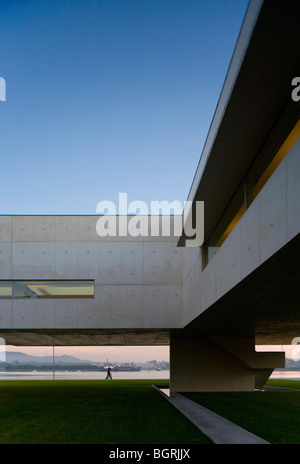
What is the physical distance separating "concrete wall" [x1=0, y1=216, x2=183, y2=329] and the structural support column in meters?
4.12

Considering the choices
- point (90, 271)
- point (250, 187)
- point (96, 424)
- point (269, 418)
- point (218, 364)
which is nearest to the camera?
point (250, 187)

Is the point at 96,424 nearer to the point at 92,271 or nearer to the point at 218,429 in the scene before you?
the point at 218,429

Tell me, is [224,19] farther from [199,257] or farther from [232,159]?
[199,257]

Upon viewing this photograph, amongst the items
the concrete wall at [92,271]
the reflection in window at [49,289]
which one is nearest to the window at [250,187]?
the concrete wall at [92,271]

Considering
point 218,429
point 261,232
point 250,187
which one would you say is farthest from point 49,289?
point 261,232

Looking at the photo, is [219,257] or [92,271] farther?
[92,271]

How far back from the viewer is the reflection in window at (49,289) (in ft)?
67.7

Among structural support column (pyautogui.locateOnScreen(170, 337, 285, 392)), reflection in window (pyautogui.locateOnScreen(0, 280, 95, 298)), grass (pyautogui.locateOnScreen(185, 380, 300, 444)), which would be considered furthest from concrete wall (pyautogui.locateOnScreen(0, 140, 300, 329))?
grass (pyautogui.locateOnScreen(185, 380, 300, 444))

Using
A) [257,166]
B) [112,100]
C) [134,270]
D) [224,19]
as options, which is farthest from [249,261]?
[134,270]

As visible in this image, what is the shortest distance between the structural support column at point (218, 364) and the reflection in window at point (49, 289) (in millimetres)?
6058

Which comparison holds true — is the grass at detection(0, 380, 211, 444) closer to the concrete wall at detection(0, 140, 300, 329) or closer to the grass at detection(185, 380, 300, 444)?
the grass at detection(185, 380, 300, 444)

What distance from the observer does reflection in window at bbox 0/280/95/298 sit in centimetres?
2062

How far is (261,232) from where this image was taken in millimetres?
7570

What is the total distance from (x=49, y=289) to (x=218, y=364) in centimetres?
884
